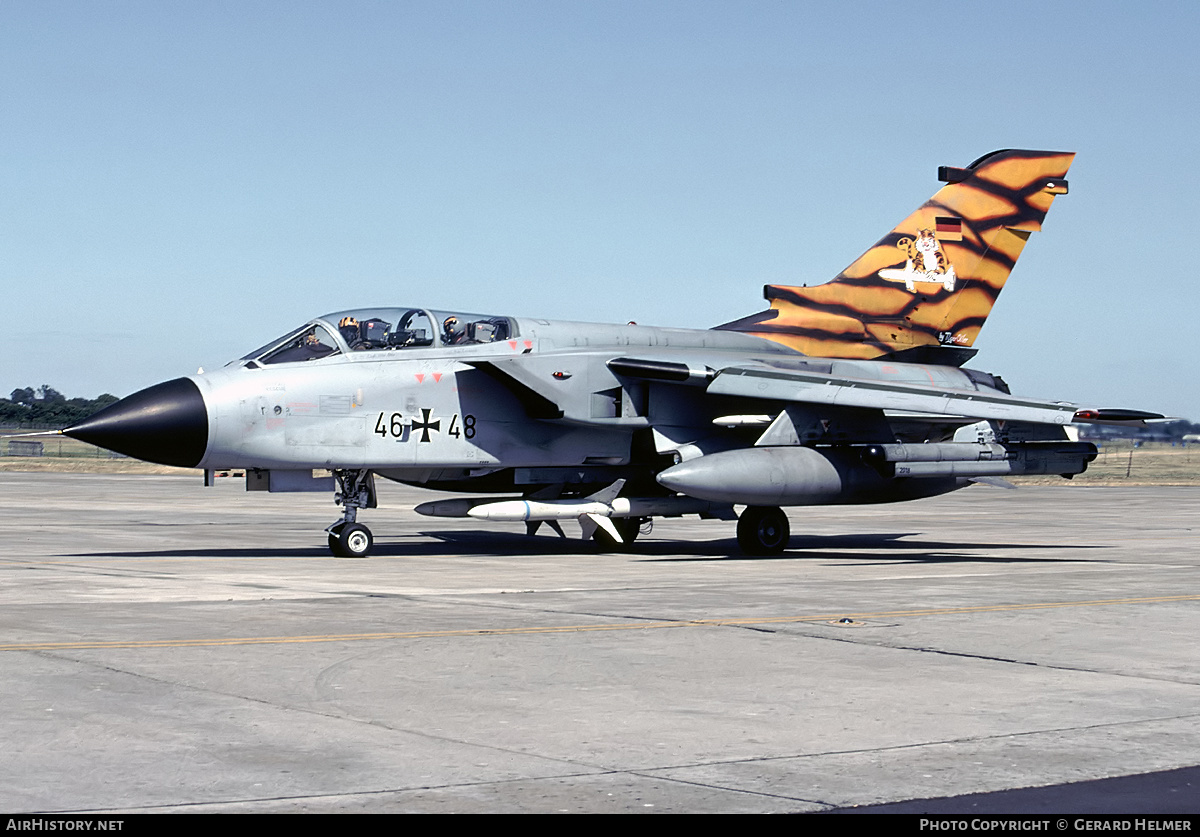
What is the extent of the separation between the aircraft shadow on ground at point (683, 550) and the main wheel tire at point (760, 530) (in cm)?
15

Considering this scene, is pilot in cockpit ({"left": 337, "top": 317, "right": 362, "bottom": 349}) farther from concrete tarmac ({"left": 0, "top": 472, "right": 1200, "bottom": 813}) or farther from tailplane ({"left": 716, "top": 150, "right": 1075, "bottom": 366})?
tailplane ({"left": 716, "top": 150, "right": 1075, "bottom": 366})

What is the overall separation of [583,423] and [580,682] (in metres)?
10.4

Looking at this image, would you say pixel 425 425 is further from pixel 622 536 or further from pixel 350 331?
pixel 622 536

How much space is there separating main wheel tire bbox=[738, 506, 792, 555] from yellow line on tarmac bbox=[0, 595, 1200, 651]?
6.64 m

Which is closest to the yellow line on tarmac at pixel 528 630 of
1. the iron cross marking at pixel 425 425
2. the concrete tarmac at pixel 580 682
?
the concrete tarmac at pixel 580 682

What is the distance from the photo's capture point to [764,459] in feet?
56.9

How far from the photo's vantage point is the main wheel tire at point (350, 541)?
16.8m

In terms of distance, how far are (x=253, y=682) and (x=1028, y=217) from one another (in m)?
17.8

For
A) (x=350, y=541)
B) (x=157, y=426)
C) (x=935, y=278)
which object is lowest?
(x=350, y=541)

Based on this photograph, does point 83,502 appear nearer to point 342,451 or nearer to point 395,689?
point 342,451

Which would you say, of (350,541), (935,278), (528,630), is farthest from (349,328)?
(935,278)

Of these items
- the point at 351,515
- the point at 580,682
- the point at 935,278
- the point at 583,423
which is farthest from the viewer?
the point at 935,278

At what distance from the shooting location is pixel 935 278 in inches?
861
